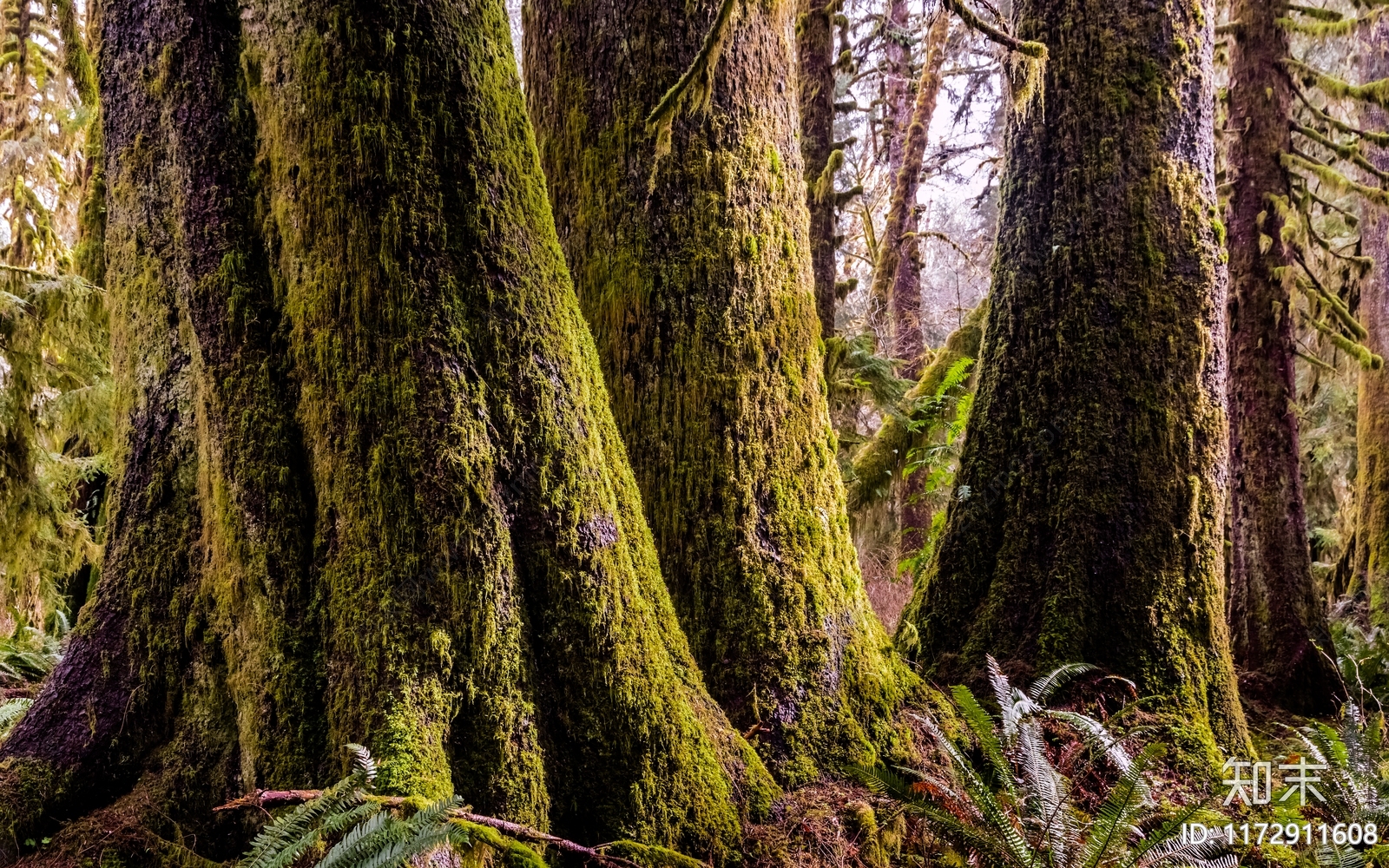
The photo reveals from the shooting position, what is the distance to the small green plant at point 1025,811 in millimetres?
2385

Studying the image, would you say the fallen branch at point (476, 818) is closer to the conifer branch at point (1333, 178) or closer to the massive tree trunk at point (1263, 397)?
the massive tree trunk at point (1263, 397)

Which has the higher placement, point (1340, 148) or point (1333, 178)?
point (1340, 148)

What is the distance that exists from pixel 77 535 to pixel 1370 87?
9708mm

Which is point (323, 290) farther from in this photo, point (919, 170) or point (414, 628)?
point (919, 170)

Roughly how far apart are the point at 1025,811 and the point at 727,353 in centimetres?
191

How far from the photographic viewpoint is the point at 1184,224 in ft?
12.8

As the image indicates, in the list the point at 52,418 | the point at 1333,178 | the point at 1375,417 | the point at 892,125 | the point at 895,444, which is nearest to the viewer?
the point at 52,418

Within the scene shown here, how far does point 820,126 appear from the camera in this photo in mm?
7801

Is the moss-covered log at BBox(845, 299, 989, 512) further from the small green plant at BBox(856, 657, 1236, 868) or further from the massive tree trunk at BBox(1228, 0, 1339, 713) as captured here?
the small green plant at BBox(856, 657, 1236, 868)

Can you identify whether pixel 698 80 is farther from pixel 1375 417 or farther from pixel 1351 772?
pixel 1375 417

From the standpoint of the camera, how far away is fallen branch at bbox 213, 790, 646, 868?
188 cm

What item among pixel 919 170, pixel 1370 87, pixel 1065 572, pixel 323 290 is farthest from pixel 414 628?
pixel 919 170

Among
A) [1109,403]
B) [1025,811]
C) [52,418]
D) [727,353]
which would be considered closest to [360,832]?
[727,353]

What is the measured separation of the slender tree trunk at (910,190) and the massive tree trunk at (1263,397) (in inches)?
158
